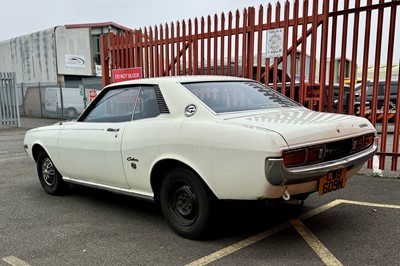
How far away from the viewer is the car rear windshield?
374cm

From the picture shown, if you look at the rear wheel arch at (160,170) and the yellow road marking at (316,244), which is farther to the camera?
the rear wheel arch at (160,170)

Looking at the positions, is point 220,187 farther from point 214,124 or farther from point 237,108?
point 237,108

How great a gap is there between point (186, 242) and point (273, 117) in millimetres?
1435

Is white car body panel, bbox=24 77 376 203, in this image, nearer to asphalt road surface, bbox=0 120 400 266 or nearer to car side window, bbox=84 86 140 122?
car side window, bbox=84 86 140 122

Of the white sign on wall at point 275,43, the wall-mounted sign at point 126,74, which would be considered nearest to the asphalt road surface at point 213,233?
the white sign on wall at point 275,43

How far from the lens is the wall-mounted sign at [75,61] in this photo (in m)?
23.2

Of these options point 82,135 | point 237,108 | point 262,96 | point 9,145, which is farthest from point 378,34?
point 9,145

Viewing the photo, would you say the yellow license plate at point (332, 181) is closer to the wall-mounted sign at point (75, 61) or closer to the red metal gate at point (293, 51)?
the red metal gate at point (293, 51)

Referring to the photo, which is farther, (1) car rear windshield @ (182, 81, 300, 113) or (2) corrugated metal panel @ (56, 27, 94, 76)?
(2) corrugated metal panel @ (56, 27, 94, 76)

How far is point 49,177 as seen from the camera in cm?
539

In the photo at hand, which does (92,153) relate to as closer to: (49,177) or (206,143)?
(49,177)

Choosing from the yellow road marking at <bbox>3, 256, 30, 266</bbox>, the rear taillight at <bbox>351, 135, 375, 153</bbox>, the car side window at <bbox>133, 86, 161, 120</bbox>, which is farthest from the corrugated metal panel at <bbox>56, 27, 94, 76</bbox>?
the rear taillight at <bbox>351, 135, 375, 153</bbox>

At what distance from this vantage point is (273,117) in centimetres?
346

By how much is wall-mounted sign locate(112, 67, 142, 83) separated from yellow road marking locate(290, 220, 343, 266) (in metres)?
5.78
